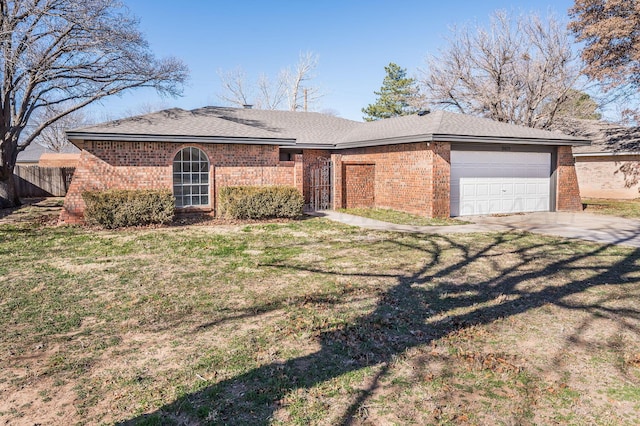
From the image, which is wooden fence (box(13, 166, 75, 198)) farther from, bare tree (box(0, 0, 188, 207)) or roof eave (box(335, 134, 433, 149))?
roof eave (box(335, 134, 433, 149))

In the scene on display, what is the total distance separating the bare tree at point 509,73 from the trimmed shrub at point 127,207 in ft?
67.8

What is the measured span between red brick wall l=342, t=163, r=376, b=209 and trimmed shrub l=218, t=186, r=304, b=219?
3.49 meters

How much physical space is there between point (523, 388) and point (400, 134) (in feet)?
42.9

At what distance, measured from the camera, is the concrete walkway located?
1130cm

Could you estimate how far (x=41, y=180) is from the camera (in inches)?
1050

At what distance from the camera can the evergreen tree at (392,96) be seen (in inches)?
1838

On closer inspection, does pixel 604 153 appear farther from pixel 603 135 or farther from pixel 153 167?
pixel 153 167

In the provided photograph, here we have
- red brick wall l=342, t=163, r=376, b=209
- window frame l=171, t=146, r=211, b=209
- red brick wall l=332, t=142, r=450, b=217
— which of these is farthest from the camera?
red brick wall l=342, t=163, r=376, b=209

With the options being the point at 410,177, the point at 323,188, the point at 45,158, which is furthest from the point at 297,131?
the point at 45,158

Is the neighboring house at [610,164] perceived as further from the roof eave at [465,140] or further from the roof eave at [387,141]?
the roof eave at [387,141]

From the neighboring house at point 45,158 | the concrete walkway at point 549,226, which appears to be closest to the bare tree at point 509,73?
the concrete walkway at point 549,226

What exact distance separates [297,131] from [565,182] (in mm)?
11384

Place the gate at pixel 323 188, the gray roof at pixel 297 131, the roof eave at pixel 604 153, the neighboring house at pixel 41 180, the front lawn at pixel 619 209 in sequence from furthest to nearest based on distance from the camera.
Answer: the neighboring house at pixel 41 180
the roof eave at pixel 604 153
the gate at pixel 323 188
the front lawn at pixel 619 209
the gray roof at pixel 297 131

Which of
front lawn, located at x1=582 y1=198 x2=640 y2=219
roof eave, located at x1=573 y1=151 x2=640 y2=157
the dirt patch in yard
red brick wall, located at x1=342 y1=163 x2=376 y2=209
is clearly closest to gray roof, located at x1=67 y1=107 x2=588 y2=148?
red brick wall, located at x1=342 y1=163 x2=376 y2=209
